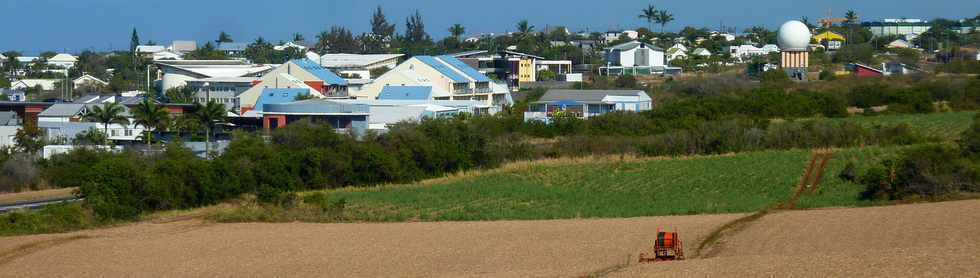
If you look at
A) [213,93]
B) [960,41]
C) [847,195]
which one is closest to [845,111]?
[847,195]

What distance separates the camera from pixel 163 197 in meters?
40.5

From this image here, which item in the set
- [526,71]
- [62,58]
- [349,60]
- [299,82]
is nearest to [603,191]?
[299,82]

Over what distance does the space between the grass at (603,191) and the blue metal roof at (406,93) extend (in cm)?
2635

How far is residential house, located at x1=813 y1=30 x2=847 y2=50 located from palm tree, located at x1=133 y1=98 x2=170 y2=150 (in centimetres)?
7611

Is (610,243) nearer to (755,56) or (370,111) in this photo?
(370,111)

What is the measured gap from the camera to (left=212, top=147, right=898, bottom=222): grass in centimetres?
3806

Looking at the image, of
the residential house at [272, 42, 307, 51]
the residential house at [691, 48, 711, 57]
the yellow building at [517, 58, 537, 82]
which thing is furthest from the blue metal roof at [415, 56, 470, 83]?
the residential house at [272, 42, 307, 51]

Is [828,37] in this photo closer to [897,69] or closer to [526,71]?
[897,69]

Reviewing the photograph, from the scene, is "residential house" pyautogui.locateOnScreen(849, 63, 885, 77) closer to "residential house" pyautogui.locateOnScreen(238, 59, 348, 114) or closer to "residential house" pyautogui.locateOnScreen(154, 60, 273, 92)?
"residential house" pyautogui.locateOnScreen(238, 59, 348, 114)

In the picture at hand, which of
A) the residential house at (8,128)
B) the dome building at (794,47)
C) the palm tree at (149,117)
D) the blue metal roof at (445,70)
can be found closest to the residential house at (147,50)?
the blue metal roof at (445,70)

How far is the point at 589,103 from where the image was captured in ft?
251

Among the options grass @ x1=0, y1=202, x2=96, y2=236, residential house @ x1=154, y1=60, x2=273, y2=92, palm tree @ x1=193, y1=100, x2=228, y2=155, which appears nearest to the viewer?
grass @ x1=0, y1=202, x2=96, y2=236

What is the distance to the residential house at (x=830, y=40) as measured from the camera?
126m

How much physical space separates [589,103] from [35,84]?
170ft
